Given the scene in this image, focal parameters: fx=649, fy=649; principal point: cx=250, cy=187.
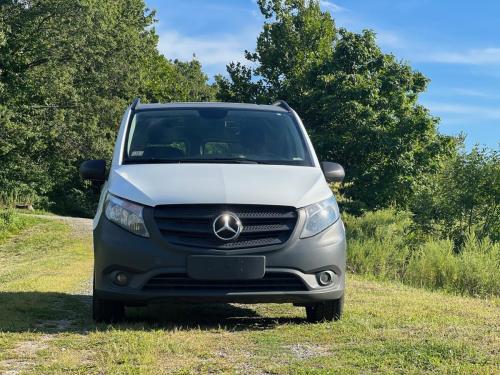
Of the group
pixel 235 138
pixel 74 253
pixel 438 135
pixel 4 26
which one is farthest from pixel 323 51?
pixel 235 138

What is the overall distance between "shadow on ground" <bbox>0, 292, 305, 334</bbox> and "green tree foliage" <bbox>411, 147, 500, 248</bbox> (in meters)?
18.9

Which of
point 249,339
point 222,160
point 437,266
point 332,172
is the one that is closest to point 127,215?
point 222,160

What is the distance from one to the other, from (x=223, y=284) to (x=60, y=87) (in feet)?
115

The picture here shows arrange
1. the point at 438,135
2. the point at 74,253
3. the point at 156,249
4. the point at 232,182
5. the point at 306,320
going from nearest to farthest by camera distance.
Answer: the point at 156,249 < the point at 232,182 < the point at 306,320 < the point at 74,253 < the point at 438,135

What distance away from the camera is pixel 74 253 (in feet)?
60.5

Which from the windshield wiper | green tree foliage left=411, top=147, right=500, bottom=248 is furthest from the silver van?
green tree foliage left=411, top=147, right=500, bottom=248

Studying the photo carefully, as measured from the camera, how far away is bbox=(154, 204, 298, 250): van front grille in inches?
202

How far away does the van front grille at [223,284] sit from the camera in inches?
204

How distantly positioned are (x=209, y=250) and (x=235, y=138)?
163 centimetres

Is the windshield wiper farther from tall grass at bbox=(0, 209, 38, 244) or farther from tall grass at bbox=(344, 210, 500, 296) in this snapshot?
tall grass at bbox=(0, 209, 38, 244)

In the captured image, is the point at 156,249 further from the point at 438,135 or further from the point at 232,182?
the point at 438,135

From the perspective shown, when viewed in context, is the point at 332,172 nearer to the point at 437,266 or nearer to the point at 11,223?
the point at 437,266

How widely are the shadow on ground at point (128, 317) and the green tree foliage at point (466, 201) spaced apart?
18.9 meters

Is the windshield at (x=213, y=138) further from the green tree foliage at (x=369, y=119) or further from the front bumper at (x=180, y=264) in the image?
the green tree foliage at (x=369, y=119)
